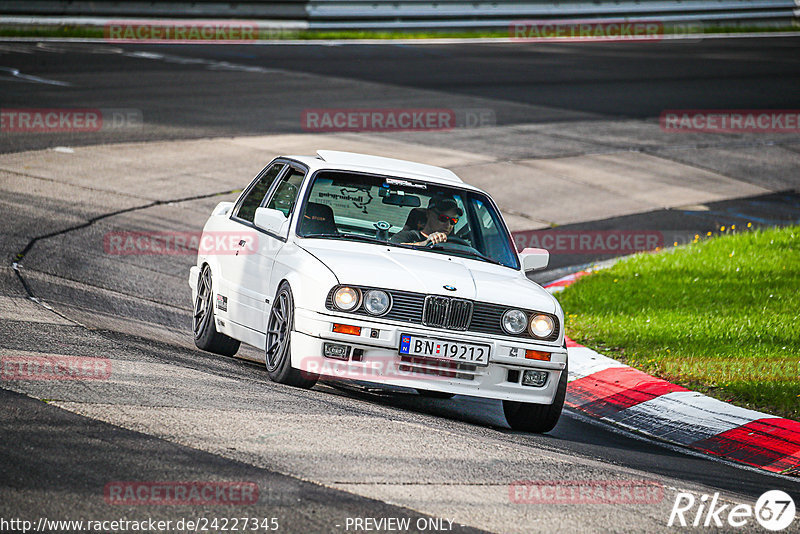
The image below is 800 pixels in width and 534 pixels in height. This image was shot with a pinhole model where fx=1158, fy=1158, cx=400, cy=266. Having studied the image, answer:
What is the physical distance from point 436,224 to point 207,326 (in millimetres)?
2027

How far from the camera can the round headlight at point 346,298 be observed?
722 centimetres

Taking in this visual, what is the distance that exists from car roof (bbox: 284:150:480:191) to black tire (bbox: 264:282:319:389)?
1.20 m

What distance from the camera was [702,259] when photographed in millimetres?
13469

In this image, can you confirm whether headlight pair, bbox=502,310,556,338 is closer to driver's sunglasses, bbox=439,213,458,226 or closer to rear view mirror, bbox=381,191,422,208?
driver's sunglasses, bbox=439,213,458,226

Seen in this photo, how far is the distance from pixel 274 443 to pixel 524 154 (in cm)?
1440

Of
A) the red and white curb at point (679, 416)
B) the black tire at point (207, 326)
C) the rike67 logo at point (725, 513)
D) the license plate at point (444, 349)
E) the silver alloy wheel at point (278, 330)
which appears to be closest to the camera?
the rike67 logo at point (725, 513)

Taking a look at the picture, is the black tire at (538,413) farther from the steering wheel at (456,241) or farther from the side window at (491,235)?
the steering wheel at (456,241)

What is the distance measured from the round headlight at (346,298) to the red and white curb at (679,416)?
2.38 m

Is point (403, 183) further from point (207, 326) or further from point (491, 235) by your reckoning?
point (207, 326)

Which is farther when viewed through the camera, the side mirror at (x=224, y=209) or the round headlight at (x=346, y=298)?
the side mirror at (x=224, y=209)

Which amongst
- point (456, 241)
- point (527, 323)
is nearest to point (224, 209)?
point (456, 241)

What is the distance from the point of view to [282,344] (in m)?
7.57

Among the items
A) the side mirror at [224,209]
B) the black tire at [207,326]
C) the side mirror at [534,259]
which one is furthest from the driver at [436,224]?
the side mirror at [224,209]

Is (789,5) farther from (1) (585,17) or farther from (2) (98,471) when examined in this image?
(2) (98,471)
